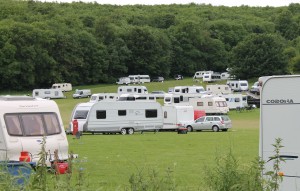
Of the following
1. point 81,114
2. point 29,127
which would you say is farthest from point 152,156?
point 81,114

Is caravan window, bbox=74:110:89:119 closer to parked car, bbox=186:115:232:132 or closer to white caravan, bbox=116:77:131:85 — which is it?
parked car, bbox=186:115:232:132

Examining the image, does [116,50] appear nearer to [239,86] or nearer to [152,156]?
[239,86]

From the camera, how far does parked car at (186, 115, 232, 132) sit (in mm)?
39125

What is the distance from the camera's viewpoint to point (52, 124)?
17.2m

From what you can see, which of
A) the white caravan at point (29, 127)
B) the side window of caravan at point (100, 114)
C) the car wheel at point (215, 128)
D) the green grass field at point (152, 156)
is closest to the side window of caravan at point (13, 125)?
the white caravan at point (29, 127)

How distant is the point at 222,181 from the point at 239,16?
144 metres

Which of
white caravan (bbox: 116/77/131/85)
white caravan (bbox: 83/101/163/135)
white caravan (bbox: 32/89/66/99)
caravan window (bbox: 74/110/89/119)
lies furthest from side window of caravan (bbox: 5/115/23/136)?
white caravan (bbox: 116/77/131/85)

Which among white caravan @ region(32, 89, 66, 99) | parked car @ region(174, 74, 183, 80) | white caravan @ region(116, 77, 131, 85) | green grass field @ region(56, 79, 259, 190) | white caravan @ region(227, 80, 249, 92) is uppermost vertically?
parked car @ region(174, 74, 183, 80)

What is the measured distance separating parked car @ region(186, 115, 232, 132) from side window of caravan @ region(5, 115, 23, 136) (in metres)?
23.4

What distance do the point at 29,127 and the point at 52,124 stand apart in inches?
25.3

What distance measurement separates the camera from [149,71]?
102000mm

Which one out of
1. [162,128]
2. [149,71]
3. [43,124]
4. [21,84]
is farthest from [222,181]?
[149,71]

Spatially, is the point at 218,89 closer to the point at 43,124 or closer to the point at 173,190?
the point at 43,124

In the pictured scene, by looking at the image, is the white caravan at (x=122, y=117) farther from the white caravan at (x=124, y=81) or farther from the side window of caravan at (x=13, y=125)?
the white caravan at (x=124, y=81)
